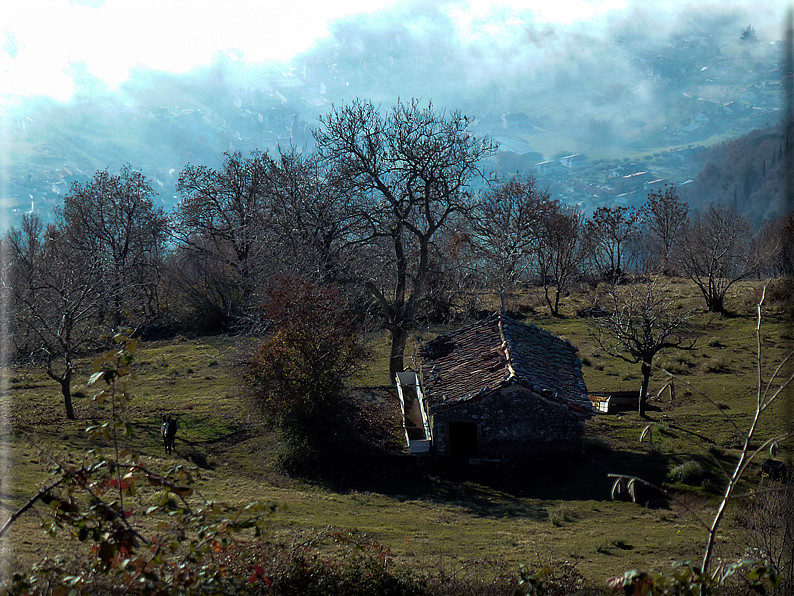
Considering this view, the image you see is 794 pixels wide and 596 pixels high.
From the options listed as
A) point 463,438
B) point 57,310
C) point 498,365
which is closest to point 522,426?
point 498,365

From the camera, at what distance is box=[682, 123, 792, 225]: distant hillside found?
11819 centimetres

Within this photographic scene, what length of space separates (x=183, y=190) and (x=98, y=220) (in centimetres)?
656

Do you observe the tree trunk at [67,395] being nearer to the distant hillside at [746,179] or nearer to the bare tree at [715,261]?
the bare tree at [715,261]

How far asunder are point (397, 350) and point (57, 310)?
1410cm

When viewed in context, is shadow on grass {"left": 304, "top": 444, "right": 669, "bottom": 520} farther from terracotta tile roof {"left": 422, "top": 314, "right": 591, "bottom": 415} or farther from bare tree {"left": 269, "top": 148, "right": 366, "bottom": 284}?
bare tree {"left": 269, "top": 148, "right": 366, "bottom": 284}

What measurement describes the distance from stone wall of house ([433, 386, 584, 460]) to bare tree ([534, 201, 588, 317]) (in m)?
25.5

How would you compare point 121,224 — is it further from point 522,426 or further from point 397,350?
point 522,426

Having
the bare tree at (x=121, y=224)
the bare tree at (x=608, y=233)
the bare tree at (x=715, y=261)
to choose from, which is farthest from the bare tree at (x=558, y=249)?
the bare tree at (x=121, y=224)

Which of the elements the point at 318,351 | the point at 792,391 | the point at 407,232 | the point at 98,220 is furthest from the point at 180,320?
the point at 792,391

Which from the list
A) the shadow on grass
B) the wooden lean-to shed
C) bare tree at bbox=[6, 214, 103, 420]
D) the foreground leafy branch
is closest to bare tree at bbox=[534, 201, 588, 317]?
the wooden lean-to shed

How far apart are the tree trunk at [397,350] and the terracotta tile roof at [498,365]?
4.86ft

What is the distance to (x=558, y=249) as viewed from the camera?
1832 inches

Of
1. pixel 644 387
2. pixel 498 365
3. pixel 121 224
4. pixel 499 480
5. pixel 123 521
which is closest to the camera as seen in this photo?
pixel 123 521

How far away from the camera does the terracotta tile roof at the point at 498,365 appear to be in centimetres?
1867
